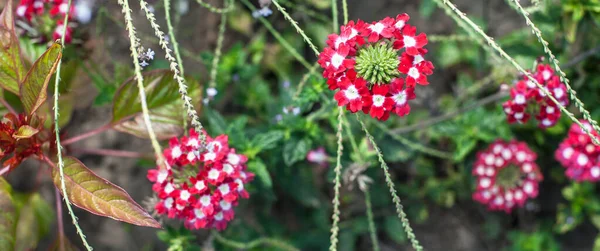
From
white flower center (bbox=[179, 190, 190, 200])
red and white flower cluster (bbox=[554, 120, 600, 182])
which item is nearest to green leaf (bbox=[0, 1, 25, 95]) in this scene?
white flower center (bbox=[179, 190, 190, 200])

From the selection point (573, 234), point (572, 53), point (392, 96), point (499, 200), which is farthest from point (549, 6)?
point (573, 234)

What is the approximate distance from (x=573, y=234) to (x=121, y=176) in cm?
255

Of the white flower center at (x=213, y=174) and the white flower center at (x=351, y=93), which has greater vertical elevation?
the white flower center at (x=351, y=93)

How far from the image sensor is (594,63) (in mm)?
2561

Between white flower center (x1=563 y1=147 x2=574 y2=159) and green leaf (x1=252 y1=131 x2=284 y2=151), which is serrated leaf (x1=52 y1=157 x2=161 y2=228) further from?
white flower center (x1=563 y1=147 x2=574 y2=159)

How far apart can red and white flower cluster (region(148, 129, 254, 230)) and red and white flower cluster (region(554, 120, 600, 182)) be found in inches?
55.1

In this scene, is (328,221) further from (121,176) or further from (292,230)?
(121,176)

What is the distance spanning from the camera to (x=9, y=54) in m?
1.74

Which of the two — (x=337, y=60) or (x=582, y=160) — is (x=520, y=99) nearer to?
(x=582, y=160)

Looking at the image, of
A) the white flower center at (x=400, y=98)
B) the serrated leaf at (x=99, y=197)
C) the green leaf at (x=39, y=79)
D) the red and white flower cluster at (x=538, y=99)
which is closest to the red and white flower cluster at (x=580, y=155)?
the red and white flower cluster at (x=538, y=99)

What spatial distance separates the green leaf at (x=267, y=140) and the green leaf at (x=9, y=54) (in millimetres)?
852

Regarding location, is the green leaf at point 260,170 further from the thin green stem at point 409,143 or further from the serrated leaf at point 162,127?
the thin green stem at point 409,143

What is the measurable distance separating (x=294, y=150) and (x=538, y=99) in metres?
0.92

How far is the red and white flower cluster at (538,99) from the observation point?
74.5 inches
